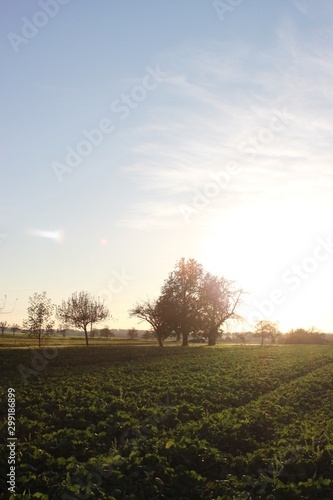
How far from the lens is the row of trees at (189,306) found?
66.2 meters

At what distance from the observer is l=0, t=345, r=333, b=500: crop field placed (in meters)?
8.70

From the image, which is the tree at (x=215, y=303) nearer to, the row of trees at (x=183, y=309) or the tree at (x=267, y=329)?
the row of trees at (x=183, y=309)

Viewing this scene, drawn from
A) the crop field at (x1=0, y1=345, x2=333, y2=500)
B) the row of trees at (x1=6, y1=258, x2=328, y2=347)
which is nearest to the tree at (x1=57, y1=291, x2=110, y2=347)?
the row of trees at (x1=6, y1=258, x2=328, y2=347)

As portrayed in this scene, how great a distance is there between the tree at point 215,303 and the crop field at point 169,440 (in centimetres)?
4451

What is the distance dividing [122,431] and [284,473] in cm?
556

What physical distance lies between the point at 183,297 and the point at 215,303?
6028mm

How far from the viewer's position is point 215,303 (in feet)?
229

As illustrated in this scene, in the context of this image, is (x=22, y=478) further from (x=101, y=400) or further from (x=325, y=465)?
(x=101, y=400)

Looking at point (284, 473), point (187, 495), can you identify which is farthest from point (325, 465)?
point (187, 495)

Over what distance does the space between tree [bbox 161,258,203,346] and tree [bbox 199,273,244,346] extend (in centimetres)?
128

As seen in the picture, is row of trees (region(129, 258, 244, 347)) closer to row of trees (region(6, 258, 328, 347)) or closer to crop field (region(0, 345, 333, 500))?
row of trees (region(6, 258, 328, 347))

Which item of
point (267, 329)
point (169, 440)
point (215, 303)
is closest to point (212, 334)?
point (215, 303)

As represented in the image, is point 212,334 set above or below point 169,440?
below

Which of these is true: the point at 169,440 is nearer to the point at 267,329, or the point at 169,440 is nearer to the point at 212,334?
the point at 212,334
